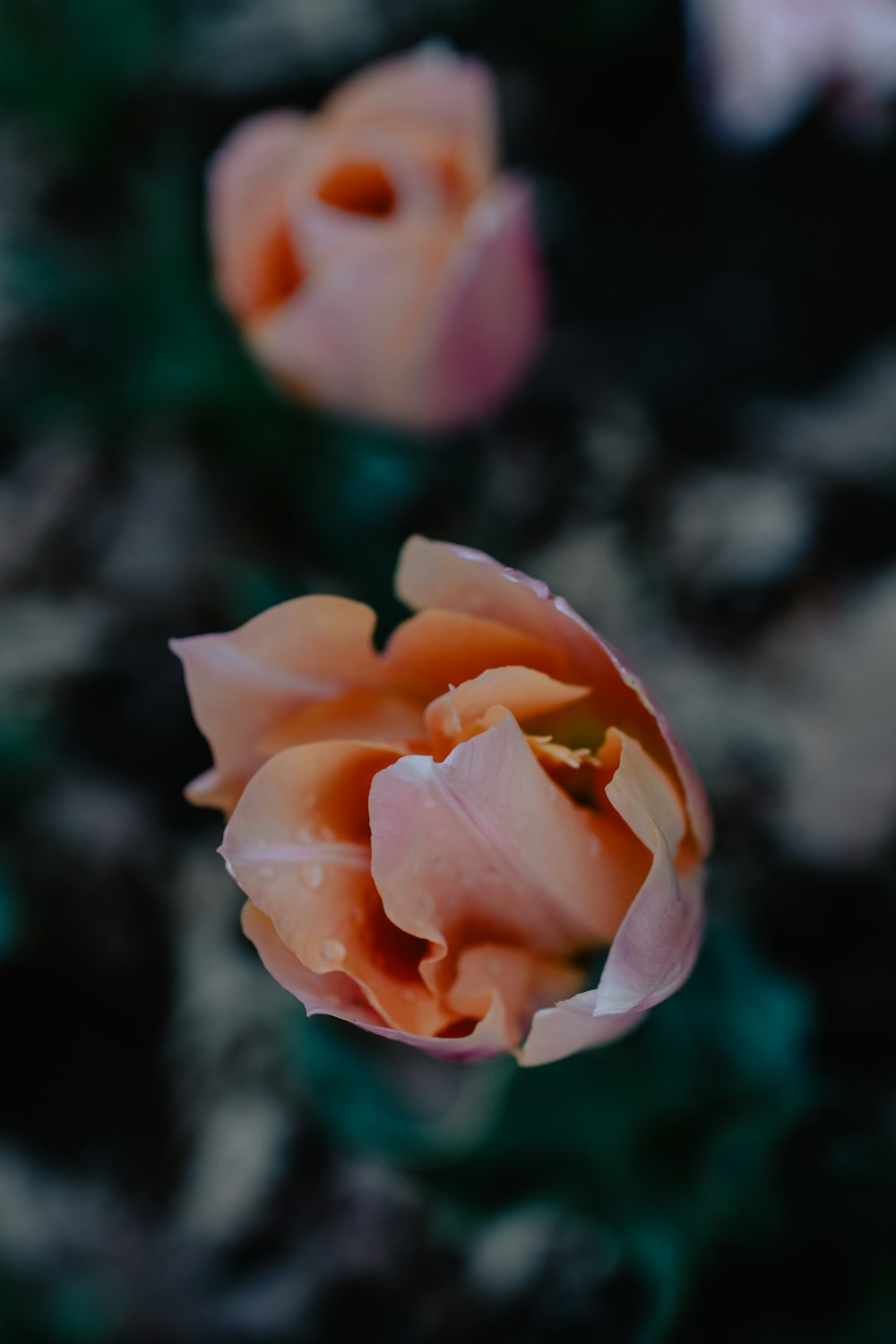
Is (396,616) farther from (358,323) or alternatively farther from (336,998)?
(336,998)

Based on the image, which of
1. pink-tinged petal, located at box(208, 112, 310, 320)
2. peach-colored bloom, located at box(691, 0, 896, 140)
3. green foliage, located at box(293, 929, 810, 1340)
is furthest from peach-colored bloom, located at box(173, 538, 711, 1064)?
peach-colored bloom, located at box(691, 0, 896, 140)

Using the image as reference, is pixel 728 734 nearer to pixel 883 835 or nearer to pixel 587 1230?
pixel 883 835

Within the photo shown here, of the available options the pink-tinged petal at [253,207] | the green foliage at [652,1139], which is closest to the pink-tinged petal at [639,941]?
the green foliage at [652,1139]

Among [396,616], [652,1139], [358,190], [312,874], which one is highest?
[358,190]

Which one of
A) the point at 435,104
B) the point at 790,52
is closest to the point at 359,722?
the point at 435,104


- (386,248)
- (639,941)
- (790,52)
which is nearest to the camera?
(639,941)

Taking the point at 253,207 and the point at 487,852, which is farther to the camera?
the point at 253,207

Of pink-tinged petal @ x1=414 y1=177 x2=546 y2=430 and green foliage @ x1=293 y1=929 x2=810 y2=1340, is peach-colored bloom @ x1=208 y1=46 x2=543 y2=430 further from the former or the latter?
green foliage @ x1=293 y1=929 x2=810 y2=1340
